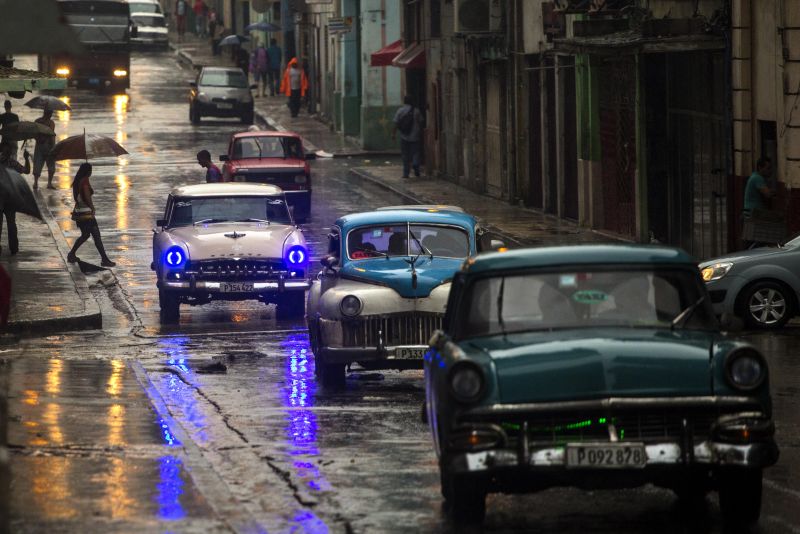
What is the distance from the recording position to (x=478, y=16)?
3928 centimetres

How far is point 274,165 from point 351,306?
1930 centimetres

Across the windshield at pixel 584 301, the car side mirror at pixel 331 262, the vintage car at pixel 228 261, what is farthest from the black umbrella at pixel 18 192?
the windshield at pixel 584 301

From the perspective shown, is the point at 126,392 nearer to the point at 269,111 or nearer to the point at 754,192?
the point at 754,192

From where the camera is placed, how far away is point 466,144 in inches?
1684

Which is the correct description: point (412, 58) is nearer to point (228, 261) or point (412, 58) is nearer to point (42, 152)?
point (42, 152)

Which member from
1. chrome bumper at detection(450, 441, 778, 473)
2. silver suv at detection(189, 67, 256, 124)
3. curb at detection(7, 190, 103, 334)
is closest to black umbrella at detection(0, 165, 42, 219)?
curb at detection(7, 190, 103, 334)

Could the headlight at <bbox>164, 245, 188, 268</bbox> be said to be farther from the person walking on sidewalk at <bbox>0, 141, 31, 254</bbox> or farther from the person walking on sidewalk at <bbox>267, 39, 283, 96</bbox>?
the person walking on sidewalk at <bbox>267, 39, 283, 96</bbox>

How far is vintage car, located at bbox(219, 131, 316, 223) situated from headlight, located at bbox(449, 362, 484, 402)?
24.5 metres

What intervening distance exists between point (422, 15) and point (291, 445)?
35.5m

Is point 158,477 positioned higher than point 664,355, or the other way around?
point 664,355

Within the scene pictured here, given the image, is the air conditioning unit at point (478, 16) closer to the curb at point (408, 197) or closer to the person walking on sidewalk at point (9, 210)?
the curb at point (408, 197)

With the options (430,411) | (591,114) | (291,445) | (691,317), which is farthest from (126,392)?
(591,114)

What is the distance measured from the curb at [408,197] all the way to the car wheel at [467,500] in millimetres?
19594

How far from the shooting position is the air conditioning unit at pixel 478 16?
3912 cm
